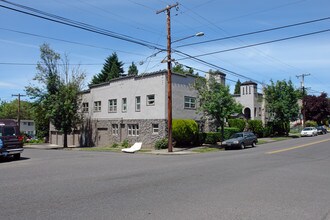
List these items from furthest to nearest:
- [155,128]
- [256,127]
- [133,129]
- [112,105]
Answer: [256,127] < [112,105] < [133,129] < [155,128]

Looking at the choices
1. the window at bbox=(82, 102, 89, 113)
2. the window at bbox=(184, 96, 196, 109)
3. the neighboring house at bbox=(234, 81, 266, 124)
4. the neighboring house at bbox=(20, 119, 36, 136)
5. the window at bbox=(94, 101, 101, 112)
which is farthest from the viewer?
the neighboring house at bbox=(20, 119, 36, 136)

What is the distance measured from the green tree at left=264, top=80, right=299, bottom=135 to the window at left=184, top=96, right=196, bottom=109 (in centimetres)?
1533

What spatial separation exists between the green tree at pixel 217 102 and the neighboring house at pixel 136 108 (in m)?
3.03

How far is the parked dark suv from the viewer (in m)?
19.6

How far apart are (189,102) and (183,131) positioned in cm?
502

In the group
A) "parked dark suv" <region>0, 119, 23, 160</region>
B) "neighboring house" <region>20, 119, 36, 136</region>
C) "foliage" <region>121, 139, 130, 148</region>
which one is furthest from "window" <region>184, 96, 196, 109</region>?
"neighboring house" <region>20, 119, 36, 136</region>

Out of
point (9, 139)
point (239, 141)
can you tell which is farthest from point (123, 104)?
point (9, 139)

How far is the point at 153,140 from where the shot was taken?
32.8 metres

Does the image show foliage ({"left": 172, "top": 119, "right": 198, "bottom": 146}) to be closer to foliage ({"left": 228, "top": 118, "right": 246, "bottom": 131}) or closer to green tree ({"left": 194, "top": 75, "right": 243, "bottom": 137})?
green tree ({"left": 194, "top": 75, "right": 243, "bottom": 137})

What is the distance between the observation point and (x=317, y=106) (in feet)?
243

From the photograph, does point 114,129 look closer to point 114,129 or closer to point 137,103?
point 114,129

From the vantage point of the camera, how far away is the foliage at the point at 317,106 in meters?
73.9

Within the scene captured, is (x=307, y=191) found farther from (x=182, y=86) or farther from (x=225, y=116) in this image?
(x=182, y=86)

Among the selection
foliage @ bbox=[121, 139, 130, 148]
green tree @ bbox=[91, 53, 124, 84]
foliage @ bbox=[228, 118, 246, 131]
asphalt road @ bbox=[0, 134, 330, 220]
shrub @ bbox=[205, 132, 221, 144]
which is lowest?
asphalt road @ bbox=[0, 134, 330, 220]
